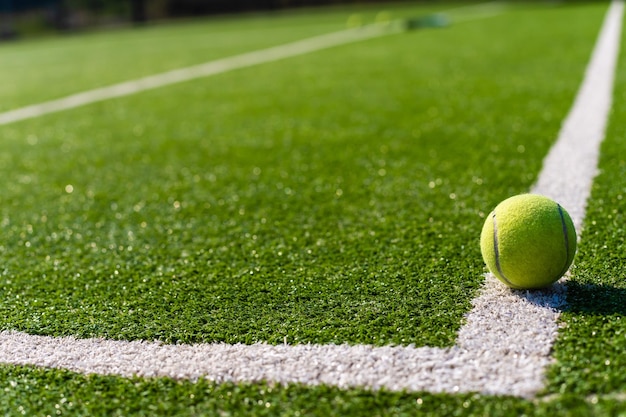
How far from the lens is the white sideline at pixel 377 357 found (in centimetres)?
179

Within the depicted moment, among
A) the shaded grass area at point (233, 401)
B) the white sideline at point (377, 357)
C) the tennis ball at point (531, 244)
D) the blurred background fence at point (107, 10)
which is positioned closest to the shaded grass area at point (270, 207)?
the white sideline at point (377, 357)

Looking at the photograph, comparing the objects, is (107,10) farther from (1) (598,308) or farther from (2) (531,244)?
(1) (598,308)

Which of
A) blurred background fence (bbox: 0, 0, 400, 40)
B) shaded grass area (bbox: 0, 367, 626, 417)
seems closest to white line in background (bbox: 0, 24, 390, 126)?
shaded grass area (bbox: 0, 367, 626, 417)

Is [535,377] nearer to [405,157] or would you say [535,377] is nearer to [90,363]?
[90,363]

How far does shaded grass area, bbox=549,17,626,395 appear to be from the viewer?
1.72 metres

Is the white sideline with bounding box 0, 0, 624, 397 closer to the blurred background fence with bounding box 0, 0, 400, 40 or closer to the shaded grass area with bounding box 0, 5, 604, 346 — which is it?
the shaded grass area with bounding box 0, 5, 604, 346

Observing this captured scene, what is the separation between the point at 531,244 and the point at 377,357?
622mm

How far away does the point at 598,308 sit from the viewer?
207cm

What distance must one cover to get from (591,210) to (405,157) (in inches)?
55.5

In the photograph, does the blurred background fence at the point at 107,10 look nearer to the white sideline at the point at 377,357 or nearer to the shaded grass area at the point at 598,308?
the shaded grass area at the point at 598,308

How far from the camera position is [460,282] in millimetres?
2373

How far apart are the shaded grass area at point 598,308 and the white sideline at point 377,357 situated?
0.16 ft

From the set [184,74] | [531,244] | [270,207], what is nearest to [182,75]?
[184,74]

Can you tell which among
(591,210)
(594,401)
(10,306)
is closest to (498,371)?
(594,401)
